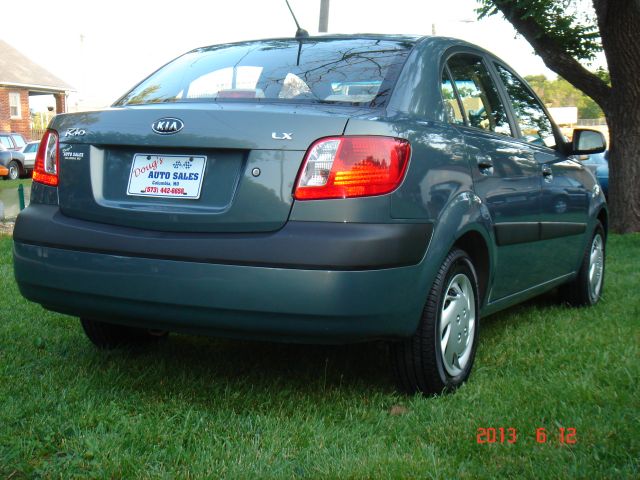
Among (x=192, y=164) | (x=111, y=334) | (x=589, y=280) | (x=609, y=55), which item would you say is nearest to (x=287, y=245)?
(x=192, y=164)

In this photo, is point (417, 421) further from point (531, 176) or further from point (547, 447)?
point (531, 176)

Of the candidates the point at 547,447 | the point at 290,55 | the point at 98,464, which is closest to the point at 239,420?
the point at 98,464

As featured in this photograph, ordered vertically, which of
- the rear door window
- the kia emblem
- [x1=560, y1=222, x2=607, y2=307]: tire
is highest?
the kia emblem

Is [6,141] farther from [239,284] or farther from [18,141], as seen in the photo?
[239,284]

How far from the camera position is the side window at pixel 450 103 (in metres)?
3.97

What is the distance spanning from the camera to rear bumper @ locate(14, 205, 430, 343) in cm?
318

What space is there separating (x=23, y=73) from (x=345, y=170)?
43.7 meters

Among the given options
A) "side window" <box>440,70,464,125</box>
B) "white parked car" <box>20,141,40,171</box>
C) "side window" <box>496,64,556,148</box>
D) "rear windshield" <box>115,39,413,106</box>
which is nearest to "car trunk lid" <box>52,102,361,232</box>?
"rear windshield" <box>115,39,413,106</box>

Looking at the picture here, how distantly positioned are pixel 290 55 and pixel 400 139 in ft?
3.06

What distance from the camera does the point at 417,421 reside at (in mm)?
3420

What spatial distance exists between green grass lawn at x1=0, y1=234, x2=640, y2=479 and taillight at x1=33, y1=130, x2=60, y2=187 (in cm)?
89

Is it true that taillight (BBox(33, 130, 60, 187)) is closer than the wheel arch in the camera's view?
Yes
